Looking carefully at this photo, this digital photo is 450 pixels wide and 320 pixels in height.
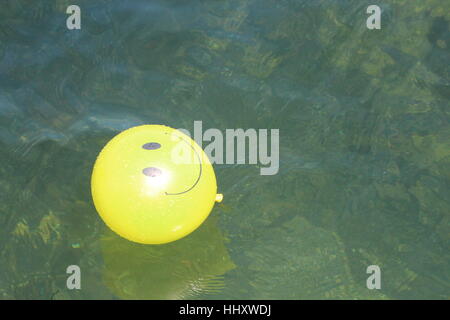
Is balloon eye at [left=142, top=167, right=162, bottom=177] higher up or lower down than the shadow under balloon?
higher up

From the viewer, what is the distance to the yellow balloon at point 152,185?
4.27m

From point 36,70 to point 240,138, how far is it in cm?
254

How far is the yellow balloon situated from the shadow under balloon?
17.0 inches

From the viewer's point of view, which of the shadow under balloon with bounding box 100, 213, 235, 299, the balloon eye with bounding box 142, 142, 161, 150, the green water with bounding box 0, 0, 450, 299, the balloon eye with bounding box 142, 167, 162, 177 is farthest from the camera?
the green water with bounding box 0, 0, 450, 299

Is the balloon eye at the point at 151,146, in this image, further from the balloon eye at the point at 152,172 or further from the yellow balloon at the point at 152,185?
the balloon eye at the point at 152,172

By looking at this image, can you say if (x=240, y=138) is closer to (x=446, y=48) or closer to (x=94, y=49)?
(x=94, y=49)

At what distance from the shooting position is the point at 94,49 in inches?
256

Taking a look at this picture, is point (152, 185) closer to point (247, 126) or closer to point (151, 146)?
point (151, 146)

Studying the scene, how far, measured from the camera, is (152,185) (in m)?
4.25

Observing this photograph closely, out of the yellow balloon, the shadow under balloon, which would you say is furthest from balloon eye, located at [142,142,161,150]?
the shadow under balloon

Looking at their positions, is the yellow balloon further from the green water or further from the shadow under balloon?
the green water

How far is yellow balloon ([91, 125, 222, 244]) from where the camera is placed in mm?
4273

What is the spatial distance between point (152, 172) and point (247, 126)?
1950 millimetres

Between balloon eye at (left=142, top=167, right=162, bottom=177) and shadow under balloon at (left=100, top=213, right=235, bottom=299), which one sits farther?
shadow under balloon at (left=100, top=213, right=235, bottom=299)
